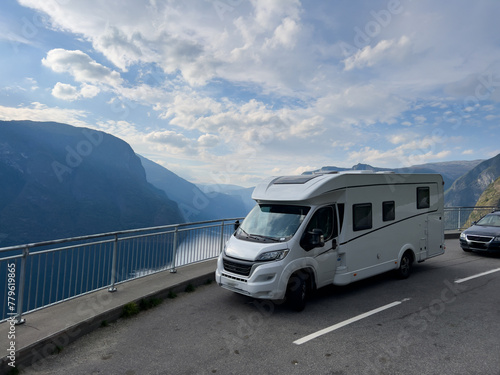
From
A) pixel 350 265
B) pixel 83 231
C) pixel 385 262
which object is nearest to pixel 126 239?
pixel 350 265

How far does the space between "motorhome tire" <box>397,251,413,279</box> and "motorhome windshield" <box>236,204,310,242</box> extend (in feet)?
12.3

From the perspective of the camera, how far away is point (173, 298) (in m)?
7.05

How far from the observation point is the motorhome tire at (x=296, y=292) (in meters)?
6.08

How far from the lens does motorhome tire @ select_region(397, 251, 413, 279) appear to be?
27.7ft

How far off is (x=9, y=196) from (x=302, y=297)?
19293cm

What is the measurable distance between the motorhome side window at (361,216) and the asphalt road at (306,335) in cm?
155

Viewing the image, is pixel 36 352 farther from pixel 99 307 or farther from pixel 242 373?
pixel 242 373

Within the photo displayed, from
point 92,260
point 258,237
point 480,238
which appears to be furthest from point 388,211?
point 92,260

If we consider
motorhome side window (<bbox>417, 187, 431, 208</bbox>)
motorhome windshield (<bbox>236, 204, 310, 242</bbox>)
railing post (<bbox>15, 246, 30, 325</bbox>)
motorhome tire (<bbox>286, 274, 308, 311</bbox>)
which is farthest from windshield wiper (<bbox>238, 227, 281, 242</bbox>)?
motorhome side window (<bbox>417, 187, 431, 208</bbox>)

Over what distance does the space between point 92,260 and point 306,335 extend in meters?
4.28

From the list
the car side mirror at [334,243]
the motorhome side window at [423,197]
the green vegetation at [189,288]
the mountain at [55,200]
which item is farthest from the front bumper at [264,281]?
the mountain at [55,200]

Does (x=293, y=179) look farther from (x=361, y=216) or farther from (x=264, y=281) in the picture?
(x=264, y=281)

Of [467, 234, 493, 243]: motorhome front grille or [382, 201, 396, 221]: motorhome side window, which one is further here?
[467, 234, 493, 243]: motorhome front grille

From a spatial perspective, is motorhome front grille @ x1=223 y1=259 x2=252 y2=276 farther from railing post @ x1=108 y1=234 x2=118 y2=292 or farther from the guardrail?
railing post @ x1=108 y1=234 x2=118 y2=292
